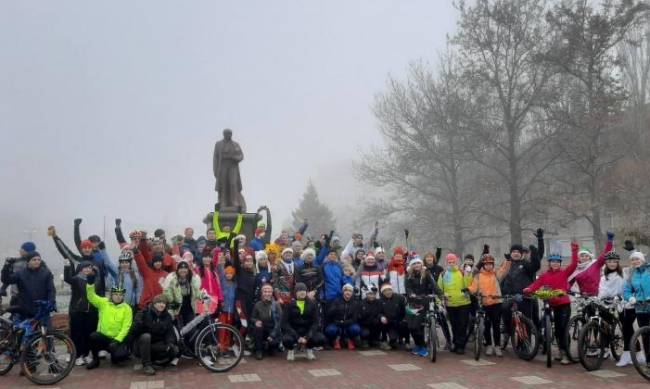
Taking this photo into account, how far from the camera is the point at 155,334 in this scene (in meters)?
8.93

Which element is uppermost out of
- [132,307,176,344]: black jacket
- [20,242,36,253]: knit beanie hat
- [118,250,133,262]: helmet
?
[20,242,36,253]: knit beanie hat

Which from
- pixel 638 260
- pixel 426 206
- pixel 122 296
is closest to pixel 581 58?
pixel 426 206

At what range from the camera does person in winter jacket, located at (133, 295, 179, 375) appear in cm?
877

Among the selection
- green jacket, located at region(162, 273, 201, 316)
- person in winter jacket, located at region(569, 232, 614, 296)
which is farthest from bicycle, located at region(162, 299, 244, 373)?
person in winter jacket, located at region(569, 232, 614, 296)

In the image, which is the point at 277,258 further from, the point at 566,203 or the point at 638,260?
the point at 566,203

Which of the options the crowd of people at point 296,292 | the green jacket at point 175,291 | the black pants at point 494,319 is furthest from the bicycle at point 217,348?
the black pants at point 494,319

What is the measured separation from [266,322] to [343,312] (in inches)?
63.0

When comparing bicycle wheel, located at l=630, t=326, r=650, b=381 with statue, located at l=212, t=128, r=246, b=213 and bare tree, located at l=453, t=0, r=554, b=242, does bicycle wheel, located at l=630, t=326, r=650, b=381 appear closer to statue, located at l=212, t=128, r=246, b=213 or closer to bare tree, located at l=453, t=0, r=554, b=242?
statue, located at l=212, t=128, r=246, b=213

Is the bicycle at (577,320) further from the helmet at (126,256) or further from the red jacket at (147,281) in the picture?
the helmet at (126,256)

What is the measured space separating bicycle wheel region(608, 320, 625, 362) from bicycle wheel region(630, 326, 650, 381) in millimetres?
665

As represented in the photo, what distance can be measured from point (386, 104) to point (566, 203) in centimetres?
1070

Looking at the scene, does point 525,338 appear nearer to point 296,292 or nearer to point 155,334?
point 296,292

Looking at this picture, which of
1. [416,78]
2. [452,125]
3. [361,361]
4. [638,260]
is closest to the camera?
[638,260]

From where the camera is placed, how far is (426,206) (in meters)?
33.6
